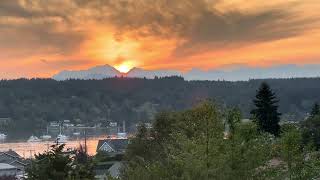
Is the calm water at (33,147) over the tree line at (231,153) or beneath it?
beneath

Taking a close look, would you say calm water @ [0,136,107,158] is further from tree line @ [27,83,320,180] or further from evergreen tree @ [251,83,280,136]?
tree line @ [27,83,320,180]

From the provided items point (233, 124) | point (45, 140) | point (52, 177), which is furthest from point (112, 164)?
point (45, 140)

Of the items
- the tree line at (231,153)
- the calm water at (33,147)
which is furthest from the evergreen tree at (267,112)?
the calm water at (33,147)

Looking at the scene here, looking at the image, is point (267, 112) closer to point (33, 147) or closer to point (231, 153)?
point (231, 153)

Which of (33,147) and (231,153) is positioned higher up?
(231,153)

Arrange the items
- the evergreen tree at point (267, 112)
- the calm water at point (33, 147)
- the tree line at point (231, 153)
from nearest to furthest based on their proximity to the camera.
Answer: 1. the tree line at point (231, 153)
2. the evergreen tree at point (267, 112)
3. the calm water at point (33, 147)

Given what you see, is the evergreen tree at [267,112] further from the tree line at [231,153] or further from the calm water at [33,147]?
the calm water at [33,147]

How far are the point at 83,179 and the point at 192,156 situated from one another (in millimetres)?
10432

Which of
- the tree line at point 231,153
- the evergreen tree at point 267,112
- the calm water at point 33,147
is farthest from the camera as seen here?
the calm water at point 33,147

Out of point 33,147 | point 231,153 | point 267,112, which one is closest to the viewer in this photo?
point 231,153

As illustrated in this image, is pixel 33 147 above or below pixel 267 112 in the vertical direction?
below

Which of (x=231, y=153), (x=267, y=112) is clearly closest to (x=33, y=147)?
(x=267, y=112)

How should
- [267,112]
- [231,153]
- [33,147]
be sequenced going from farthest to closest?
[33,147], [267,112], [231,153]

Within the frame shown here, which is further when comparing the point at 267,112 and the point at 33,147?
the point at 33,147
